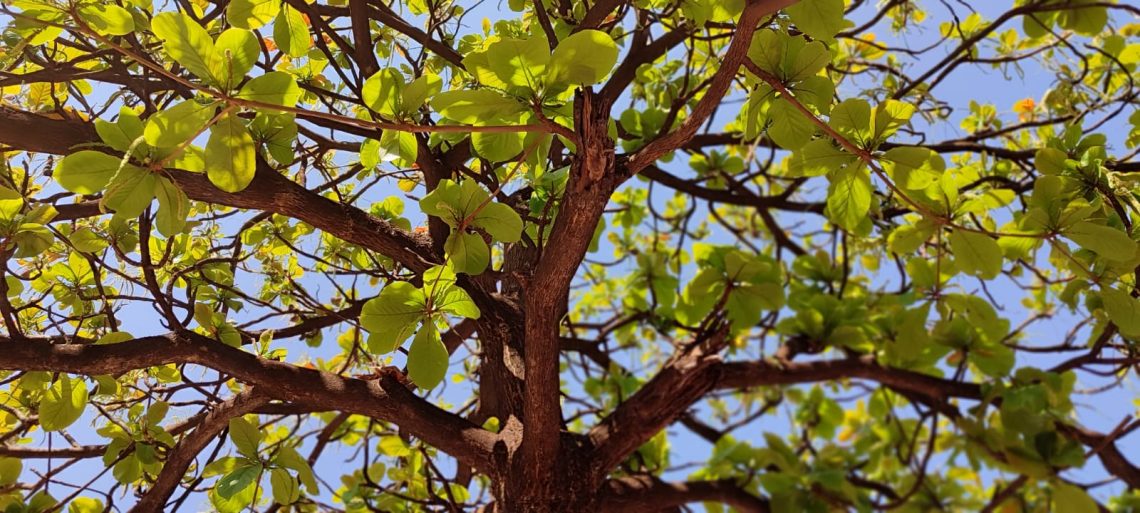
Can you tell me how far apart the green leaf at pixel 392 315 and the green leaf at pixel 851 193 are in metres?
0.51

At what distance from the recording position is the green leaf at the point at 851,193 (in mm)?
850

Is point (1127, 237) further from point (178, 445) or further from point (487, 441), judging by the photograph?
point (178, 445)

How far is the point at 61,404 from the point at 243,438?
24 cm

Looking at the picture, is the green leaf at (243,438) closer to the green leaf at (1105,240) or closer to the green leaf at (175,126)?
the green leaf at (175,126)

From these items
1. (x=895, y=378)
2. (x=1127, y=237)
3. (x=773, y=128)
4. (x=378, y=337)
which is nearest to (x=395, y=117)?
(x=378, y=337)

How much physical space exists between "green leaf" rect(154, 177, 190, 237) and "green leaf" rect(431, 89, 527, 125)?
0.86 ft

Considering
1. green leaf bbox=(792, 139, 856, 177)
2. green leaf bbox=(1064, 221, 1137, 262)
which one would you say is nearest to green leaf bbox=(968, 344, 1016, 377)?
green leaf bbox=(1064, 221, 1137, 262)

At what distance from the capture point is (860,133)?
79 cm

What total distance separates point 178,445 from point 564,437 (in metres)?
0.53

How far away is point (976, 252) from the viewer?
95 centimetres

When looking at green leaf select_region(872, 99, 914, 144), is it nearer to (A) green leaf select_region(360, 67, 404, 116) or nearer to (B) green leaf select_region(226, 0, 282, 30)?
(A) green leaf select_region(360, 67, 404, 116)

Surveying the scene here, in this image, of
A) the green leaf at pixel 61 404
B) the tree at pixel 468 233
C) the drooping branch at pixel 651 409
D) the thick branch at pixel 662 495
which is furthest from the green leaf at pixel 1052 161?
the green leaf at pixel 61 404

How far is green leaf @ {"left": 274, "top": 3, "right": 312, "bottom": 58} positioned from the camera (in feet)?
2.73

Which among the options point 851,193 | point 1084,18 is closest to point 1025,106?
point 1084,18
